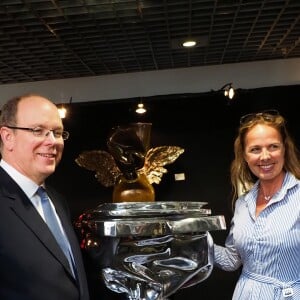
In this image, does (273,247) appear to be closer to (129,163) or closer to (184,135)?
(129,163)

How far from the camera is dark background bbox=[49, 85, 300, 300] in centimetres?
335

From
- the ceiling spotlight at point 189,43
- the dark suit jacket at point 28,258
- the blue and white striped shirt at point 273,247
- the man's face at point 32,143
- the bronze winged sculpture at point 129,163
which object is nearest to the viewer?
the dark suit jacket at point 28,258

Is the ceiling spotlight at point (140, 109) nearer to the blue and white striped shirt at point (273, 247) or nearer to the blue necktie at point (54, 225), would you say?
the blue and white striped shirt at point (273, 247)

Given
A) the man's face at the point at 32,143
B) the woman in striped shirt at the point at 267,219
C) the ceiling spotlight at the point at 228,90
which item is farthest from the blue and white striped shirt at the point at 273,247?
the ceiling spotlight at the point at 228,90

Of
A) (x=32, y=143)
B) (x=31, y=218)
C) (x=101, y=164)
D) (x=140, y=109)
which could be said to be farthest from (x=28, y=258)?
(x=140, y=109)

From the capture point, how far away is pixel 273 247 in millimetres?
1473

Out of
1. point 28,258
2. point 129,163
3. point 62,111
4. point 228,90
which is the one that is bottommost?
point 28,258

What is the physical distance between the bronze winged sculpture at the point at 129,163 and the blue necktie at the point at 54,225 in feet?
5.53

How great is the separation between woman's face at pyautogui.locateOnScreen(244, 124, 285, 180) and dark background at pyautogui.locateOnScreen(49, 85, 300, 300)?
5.83ft

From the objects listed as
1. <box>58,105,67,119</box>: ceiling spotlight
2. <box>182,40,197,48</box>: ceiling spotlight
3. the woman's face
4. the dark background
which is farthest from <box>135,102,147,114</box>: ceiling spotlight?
the woman's face

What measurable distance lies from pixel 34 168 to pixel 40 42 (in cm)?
166

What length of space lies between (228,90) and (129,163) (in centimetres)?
92

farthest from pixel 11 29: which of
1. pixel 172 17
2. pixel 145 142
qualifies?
pixel 145 142

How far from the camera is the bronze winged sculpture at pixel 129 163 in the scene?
2.98m
